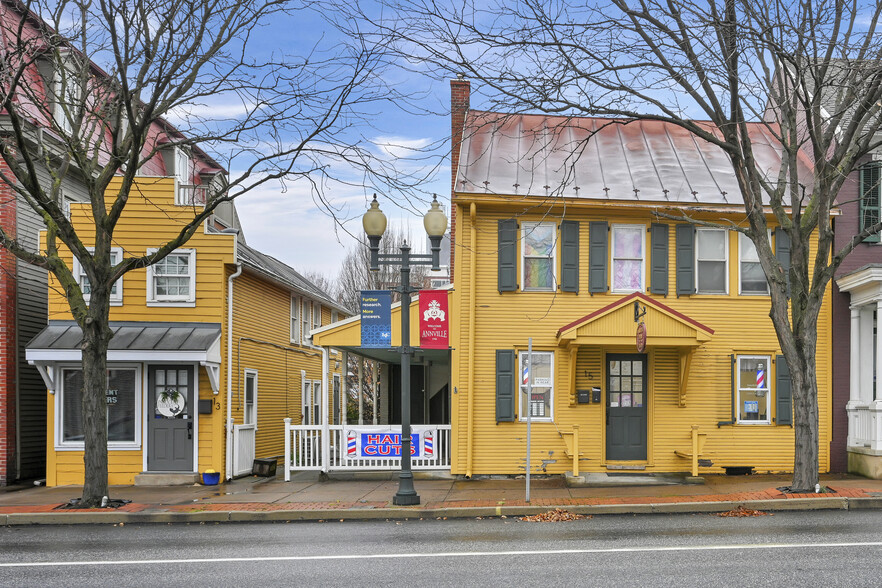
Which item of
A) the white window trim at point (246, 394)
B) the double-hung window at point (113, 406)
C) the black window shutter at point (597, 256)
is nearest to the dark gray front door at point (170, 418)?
the double-hung window at point (113, 406)

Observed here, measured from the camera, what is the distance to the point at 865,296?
17312 millimetres

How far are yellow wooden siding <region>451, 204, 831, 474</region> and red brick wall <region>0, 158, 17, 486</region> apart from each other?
9146 mm

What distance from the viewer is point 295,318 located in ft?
82.8

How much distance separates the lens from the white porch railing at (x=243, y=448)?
60.5 feet

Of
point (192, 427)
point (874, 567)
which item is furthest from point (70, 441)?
point (874, 567)

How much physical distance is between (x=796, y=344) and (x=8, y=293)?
1528 cm

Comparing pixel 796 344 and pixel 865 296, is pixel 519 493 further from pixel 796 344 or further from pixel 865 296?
pixel 865 296

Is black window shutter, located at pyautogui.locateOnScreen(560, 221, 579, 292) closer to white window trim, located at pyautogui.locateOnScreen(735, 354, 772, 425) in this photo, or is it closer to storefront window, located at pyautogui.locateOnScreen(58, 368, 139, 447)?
white window trim, located at pyautogui.locateOnScreen(735, 354, 772, 425)

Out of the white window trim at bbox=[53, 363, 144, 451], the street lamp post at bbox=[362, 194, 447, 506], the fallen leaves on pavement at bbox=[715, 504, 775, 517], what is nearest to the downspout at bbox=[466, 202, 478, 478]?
the street lamp post at bbox=[362, 194, 447, 506]

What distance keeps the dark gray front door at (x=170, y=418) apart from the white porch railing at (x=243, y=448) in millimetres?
940

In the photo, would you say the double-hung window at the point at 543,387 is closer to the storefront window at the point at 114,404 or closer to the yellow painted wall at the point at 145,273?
the yellow painted wall at the point at 145,273

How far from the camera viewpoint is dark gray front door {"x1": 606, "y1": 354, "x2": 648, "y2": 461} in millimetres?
18078

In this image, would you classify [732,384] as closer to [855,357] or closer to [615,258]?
[855,357]

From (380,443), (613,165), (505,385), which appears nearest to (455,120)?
(613,165)
